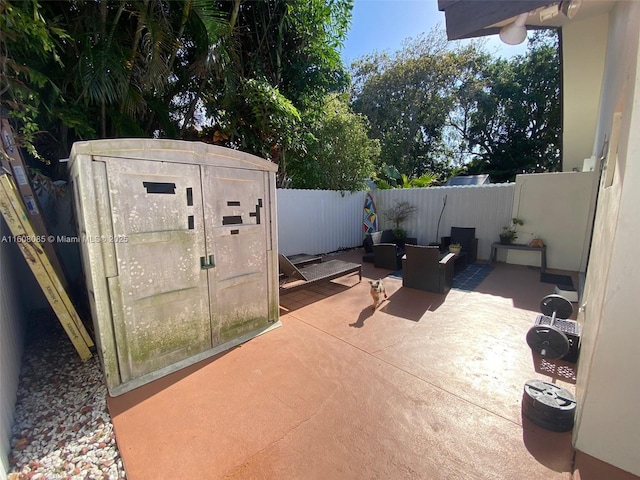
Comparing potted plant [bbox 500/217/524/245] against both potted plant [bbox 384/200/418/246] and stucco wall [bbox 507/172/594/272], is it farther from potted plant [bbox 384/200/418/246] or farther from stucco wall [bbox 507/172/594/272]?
potted plant [bbox 384/200/418/246]

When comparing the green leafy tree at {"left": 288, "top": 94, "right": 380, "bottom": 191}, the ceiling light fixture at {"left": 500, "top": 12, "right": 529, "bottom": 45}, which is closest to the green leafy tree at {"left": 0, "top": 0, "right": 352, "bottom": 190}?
the green leafy tree at {"left": 288, "top": 94, "right": 380, "bottom": 191}

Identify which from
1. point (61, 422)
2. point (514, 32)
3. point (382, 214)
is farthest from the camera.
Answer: point (382, 214)

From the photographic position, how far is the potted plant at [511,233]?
22.9 ft

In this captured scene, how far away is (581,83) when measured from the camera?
5.97 meters

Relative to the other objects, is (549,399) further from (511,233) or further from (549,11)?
(511,233)

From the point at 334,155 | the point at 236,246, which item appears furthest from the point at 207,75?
the point at 334,155

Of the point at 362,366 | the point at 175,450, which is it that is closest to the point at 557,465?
the point at 362,366

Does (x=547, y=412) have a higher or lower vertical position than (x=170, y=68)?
lower

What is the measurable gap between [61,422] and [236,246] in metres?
2.17

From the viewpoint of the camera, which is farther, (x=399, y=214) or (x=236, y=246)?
(x=399, y=214)

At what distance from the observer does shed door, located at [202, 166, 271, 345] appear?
3059mm

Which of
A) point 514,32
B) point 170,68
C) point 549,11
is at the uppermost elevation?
point 170,68

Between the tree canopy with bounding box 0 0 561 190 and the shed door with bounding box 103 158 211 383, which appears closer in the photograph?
the shed door with bounding box 103 158 211 383

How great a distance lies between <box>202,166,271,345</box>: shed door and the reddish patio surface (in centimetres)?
38
